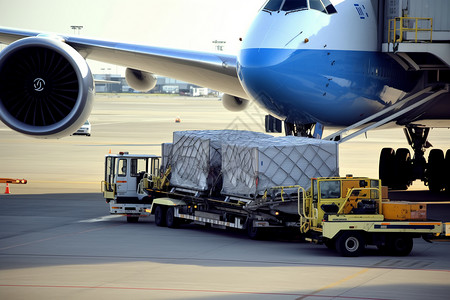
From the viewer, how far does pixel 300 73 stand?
19172mm

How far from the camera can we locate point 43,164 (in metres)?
35.9

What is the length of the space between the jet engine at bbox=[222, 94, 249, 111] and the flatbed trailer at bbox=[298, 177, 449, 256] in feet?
40.7

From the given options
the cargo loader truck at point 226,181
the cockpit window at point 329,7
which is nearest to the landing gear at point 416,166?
the cargo loader truck at point 226,181

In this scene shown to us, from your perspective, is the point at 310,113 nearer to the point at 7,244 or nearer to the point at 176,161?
the point at 176,161

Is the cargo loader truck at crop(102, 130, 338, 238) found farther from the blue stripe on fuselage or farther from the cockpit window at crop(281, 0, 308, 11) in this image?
the cockpit window at crop(281, 0, 308, 11)

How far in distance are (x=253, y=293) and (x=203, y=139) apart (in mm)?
8307

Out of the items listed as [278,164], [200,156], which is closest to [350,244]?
[278,164]

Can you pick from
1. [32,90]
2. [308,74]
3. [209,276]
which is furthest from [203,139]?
[209,276]

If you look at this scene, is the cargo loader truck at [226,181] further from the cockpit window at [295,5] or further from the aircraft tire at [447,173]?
the aircraft tire at [447,173]

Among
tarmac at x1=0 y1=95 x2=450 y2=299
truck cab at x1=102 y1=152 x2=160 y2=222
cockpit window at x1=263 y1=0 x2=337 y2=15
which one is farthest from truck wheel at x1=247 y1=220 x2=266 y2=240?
cockpit window at x1=263 y1=0 x2=337 y2=15

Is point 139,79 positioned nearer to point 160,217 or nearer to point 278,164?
point 160,217

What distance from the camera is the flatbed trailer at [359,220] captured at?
1584cm

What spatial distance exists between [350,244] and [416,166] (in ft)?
40.7

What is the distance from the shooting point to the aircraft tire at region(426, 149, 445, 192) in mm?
27219
